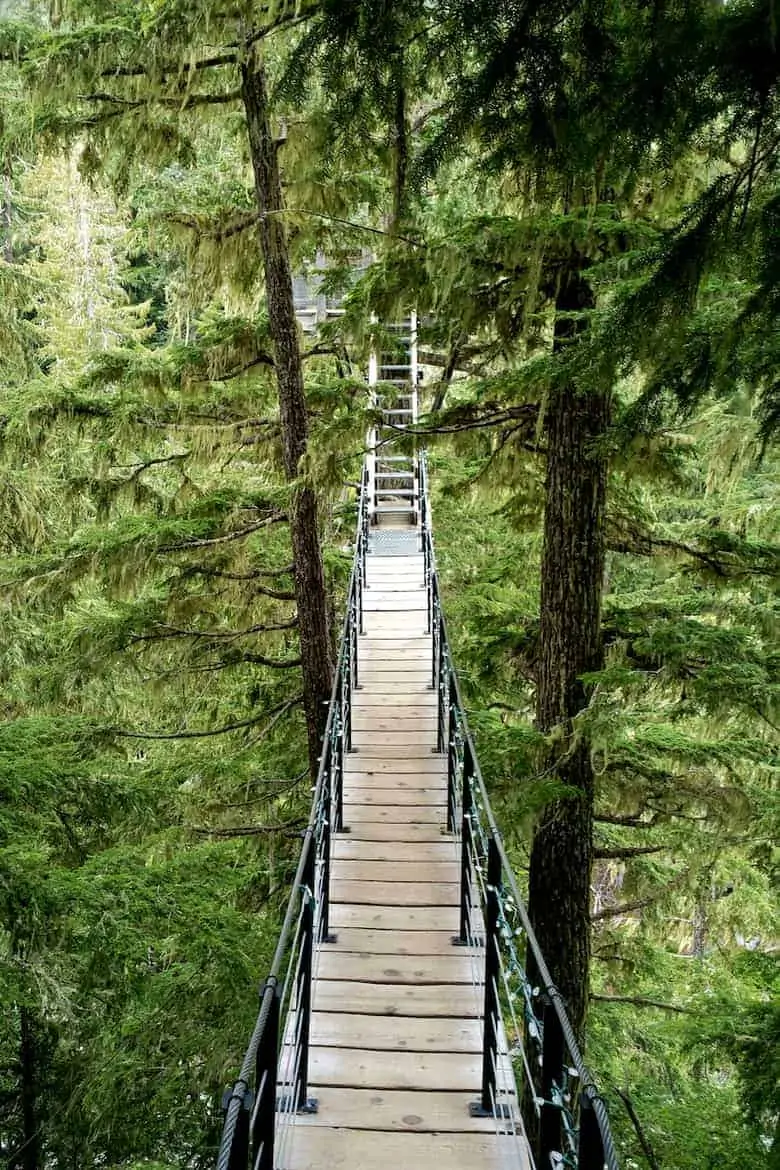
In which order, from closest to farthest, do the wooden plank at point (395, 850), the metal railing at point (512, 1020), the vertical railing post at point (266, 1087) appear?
the metal railing at point (512, 1020), the vertical railing post at point (266, 1087), the wooden plank at point (395, 850)

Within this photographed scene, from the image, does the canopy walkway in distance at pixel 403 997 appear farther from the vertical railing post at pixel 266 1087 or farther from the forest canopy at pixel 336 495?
the forest canopy at pixel 336 495

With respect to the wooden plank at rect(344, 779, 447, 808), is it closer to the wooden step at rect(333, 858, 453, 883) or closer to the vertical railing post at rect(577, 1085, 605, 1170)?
the wooden step at rect(333, 858, 453, 883)

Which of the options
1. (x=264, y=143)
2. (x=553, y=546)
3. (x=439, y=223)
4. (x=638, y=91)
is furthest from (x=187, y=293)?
(x=638, y=91)

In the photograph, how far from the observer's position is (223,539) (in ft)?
24.5

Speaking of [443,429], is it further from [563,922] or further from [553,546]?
[563,922]

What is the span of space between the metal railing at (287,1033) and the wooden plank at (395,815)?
11cm

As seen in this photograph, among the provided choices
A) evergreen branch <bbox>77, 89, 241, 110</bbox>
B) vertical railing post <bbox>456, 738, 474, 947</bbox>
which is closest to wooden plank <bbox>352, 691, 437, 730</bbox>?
vertical railing post <bbox>456, 738, 474, 947</bbox>

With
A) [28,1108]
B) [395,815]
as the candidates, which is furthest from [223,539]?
[28,1108]

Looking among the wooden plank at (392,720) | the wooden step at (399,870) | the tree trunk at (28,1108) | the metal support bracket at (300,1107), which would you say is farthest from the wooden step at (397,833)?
the tree trunk at (28,1108)

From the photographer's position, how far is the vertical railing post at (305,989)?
3.52m

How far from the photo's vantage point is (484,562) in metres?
11.3

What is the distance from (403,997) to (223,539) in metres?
4.24

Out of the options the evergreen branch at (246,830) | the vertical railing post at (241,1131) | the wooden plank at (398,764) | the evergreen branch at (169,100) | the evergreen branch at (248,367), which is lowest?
the evergreen branch at (246,830)

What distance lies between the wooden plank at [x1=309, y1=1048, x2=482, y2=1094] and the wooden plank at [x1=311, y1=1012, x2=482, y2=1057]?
0.03m
